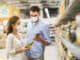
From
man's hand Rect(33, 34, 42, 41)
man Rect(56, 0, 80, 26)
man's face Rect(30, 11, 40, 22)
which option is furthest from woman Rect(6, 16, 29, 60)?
man Rect(56, 0, 80, 26)

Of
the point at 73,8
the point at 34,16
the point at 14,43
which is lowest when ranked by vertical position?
the point at 14,43

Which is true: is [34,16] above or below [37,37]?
above

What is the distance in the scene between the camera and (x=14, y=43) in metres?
2.84

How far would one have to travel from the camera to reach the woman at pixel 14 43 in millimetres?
2799

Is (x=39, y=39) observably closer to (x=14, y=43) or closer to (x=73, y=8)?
(x=14, y=43)

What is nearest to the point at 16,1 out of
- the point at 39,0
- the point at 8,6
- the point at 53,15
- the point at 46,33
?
the point at 8,6

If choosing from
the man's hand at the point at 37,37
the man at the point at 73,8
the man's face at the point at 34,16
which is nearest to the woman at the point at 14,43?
the man's hand at the point at 37,37

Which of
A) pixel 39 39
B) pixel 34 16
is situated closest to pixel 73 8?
pixel 39 39

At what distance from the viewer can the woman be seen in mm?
2799

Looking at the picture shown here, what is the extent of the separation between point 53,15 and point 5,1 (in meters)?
1.93

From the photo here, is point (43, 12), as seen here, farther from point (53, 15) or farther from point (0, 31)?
point (0, 31)

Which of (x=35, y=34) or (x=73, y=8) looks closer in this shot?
(x=73, y=8)

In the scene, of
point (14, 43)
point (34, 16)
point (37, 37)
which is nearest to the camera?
point (14, 43)

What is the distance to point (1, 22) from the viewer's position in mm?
8023
